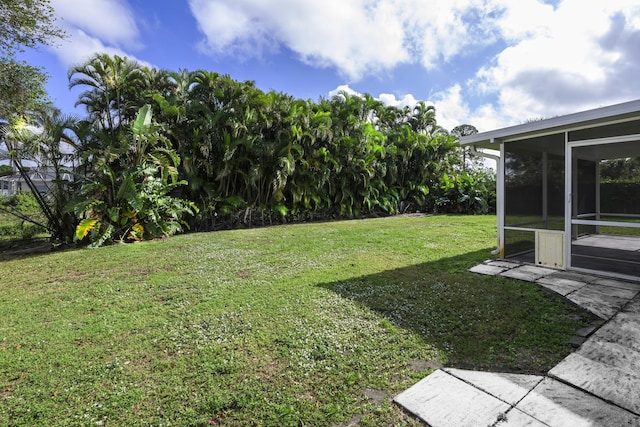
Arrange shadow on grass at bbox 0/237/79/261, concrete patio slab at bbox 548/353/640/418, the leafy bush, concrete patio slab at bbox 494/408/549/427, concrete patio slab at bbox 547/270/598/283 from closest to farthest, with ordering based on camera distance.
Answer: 1. concrete patio slab at bbox 494/408/549/427
2. concrete patio slab at bbox 548/353/640/418
3. concrete patio slab at bbox 547/270/598/283
4. shadow on grass at bbox 0/237/79/261
5. the leafy bush

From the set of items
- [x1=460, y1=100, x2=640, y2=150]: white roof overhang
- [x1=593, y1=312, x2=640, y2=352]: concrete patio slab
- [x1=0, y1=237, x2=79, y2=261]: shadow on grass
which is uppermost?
[x1=460, y1=100, x2=640, y2=150]: white roof overhang

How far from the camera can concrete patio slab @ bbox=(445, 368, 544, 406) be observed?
217 centimetres

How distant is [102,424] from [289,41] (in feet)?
48.6

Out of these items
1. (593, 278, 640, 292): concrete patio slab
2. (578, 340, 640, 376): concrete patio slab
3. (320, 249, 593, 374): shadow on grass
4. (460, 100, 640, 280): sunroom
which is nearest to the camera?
(578, 340, 640, 376): concrete patio slab

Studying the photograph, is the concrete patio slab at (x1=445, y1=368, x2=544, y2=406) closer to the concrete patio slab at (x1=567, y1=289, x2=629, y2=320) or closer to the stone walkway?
the stone walkway

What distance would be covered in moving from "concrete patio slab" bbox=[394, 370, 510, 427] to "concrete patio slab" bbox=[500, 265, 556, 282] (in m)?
3.24

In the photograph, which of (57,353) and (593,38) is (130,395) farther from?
(593,38)

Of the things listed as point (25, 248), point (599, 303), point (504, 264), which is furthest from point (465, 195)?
point (25, 248)

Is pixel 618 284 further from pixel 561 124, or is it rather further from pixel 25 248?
pixel 25 248

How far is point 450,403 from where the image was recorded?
211cm

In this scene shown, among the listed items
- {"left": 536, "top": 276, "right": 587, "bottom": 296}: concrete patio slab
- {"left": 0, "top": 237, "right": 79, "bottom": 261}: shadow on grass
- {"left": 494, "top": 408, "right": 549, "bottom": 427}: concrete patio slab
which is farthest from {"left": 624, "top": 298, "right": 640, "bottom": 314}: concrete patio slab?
{"left": 0, "top": 237, "right": 79, "bottom": 261}: shadow on grass

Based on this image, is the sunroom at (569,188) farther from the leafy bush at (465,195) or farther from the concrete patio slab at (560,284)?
the leafy bush at (465,195)

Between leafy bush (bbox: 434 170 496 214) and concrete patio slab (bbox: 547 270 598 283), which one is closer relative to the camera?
concrete patio slab (bbox: 547 270 598 283)

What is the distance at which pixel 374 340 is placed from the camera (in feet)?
9.82
